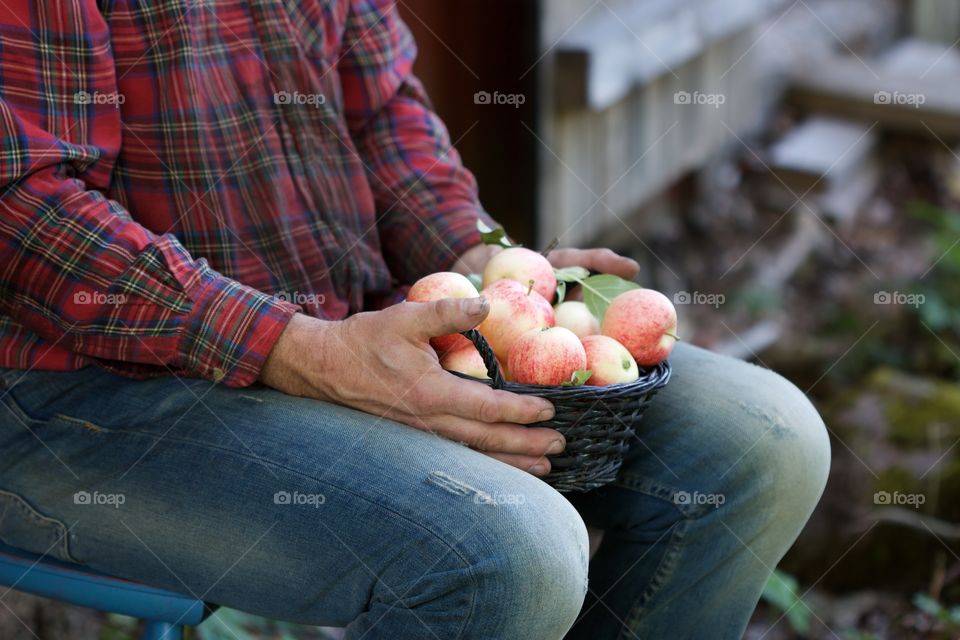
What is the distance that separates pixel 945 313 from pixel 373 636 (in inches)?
120

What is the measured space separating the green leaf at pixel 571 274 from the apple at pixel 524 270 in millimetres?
46

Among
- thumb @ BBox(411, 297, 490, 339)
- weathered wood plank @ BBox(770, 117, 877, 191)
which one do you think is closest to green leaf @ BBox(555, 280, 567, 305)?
thumb @ BBox(411, 297, 490, 339)

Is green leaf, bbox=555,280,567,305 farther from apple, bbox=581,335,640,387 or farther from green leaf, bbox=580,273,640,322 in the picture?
apple, bbox=581,335,640,387

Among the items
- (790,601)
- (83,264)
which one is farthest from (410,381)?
(790,601)

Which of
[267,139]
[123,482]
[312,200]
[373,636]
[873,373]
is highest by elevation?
[267,139]

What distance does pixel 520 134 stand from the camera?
A: 3605 millimetres

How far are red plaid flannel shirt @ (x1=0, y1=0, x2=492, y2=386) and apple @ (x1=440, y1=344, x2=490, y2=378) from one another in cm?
23

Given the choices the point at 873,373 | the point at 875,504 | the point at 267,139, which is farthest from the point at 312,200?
the point at 873,373

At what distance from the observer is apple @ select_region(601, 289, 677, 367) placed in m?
1.50

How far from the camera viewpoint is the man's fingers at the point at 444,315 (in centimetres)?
131

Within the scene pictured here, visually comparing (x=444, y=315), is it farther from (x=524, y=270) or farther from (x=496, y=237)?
(x=496, y=237)

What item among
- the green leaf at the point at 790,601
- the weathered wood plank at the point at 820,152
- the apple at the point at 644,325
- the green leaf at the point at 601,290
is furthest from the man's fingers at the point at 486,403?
the weathered wood plank at the point at 820,152

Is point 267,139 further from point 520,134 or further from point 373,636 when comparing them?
point 520,134

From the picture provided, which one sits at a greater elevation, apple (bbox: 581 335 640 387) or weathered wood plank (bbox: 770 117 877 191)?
apple (bbox: 581 335 640 387)
